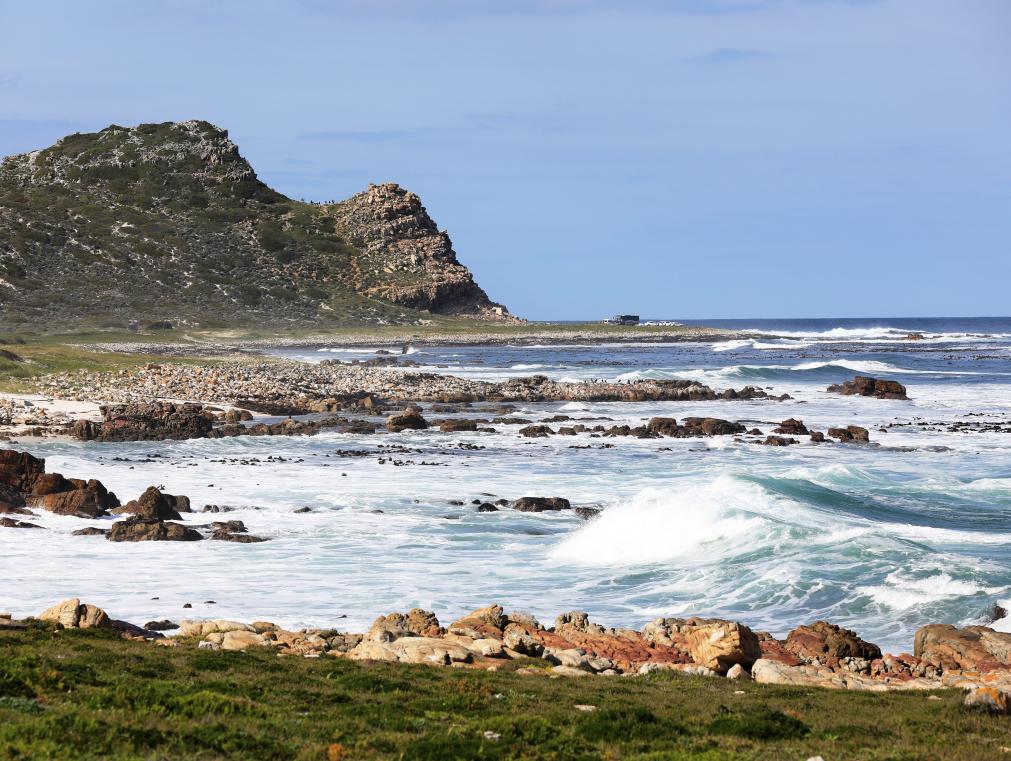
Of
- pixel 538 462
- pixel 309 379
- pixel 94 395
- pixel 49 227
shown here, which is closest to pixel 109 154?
pixel 49 227

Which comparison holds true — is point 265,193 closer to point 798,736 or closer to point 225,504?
point 225,504

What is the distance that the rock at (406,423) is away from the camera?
45.5 m

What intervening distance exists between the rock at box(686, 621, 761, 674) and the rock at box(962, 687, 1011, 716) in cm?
355

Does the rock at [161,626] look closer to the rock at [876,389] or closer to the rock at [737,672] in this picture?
the rock at [737,672]

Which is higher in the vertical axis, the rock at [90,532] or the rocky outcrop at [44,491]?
the rocky outcrop at [44,491]

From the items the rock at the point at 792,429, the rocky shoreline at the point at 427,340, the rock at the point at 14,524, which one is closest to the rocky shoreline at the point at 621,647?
the rock at the point at 14,524

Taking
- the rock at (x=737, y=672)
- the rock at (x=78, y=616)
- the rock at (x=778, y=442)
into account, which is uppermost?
the rock at (x=778, y=442)

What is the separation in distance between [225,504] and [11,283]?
11358 centimetres

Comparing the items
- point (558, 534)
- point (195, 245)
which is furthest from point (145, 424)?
point (195, 245)

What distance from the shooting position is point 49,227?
14975 cm

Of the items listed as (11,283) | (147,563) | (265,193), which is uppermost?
(265,193)

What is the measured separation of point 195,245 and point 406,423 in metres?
122

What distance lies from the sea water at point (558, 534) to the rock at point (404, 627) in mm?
1032

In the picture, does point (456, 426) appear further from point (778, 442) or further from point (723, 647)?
point (723, 647)
